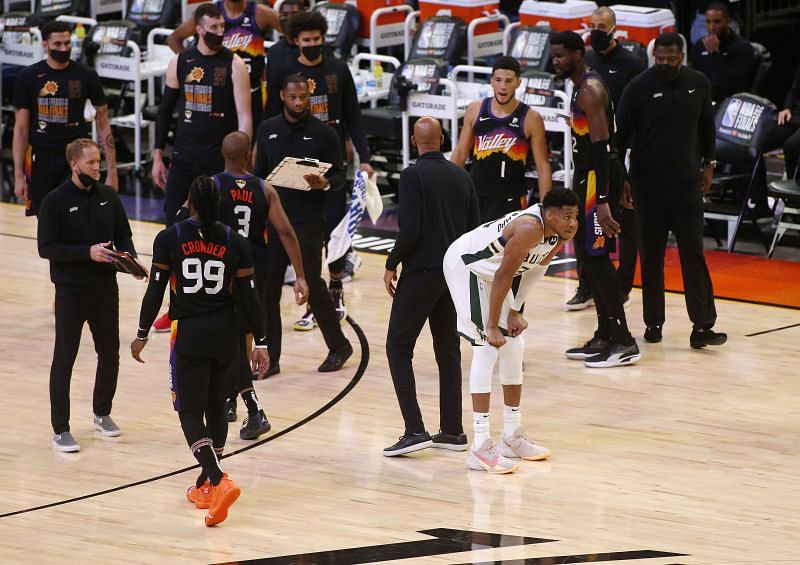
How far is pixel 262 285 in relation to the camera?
8492mm

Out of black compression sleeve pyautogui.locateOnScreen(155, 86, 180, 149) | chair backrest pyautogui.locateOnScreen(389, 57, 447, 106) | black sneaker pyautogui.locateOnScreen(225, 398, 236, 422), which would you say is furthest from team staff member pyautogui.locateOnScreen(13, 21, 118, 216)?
chair backrest pyautogui.locateOnScreen(389, 57, 447, 106)

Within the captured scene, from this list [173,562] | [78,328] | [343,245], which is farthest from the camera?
[343,245]

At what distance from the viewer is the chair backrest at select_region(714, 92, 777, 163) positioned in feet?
39.6

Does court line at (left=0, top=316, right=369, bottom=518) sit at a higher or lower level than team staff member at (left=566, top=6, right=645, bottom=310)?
lower

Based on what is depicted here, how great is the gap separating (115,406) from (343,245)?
208 centimetres

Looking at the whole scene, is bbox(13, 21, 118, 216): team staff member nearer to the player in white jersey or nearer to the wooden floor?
the wooden floor

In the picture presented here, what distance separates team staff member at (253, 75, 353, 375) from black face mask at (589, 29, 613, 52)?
2.22 meters

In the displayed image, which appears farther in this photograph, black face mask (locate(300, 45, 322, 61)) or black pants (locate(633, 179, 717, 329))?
black face mask (locate(300, 45, 322, 61))

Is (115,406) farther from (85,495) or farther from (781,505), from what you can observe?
(781,505)

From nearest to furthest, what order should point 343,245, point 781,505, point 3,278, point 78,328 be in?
point 781,505 → point 78,328 → point 343,245 → point 3,278

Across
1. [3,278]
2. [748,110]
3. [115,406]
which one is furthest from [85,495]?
[748,110]

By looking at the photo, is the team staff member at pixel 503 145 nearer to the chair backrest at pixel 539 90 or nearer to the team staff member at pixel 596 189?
the team staff member at pixel 596 189

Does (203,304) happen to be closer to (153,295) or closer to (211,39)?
(153,295)

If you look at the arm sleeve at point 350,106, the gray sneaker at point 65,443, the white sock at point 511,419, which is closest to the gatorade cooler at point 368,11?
the arm sleeve at point 350,106
